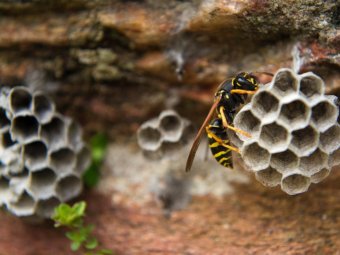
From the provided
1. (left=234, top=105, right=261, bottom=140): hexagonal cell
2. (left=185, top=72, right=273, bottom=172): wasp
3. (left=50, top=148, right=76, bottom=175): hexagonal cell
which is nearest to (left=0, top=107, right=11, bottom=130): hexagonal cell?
(left=50, top=148, right=76, bottom=175): hexagonal cell

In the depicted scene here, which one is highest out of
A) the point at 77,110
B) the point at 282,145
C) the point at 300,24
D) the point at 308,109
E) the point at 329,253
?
the point at 300,24

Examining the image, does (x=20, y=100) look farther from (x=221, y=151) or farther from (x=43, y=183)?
(x=221, y=151)

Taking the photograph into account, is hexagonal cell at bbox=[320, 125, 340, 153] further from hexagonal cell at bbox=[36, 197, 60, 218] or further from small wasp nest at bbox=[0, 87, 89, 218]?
hexagonal cell at bbox=[36, 197, 60, 218]

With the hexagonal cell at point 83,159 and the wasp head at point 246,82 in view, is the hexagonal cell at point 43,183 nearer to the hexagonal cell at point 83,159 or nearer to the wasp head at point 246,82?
the hexagonal cell at point 83,159

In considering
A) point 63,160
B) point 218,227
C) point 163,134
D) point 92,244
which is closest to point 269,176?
point 218,227

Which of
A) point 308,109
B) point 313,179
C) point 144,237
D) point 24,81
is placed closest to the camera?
point 308,109

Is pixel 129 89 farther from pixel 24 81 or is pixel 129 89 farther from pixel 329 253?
pixel 329 253

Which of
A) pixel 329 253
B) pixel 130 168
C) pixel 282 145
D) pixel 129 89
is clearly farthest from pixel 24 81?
pixel 329 253
